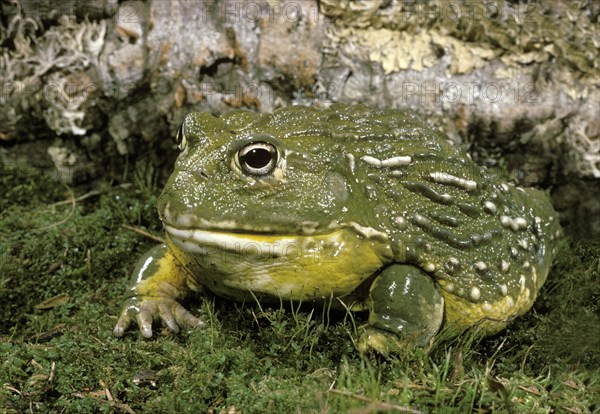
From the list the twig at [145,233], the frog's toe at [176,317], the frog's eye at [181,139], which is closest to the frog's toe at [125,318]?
the frog's toe at [176,317]

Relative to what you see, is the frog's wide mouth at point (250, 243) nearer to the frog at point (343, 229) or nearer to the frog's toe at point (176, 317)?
the frog at point (343, 229)

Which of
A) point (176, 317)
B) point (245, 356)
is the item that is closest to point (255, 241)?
point (245, 356)

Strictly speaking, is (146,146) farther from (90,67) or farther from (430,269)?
(430,269)

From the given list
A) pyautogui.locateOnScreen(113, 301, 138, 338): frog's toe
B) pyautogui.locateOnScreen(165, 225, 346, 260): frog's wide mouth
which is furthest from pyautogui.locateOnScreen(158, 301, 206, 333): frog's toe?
pyautogui.locateOnScreen(165, 225, 346, 260): frog's wide mouth

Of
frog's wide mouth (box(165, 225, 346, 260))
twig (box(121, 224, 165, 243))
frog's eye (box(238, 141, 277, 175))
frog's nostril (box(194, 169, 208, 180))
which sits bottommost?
twig (box(121, 224, 165, 243))

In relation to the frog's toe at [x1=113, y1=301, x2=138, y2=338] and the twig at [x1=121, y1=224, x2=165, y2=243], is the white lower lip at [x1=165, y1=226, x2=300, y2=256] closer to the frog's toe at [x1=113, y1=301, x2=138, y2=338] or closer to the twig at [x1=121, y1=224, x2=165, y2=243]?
the frog's toe at [x1=113, y1=301, x2=138, y2=338]

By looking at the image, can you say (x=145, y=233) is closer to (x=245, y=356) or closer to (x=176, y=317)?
(x=176, y=317)
